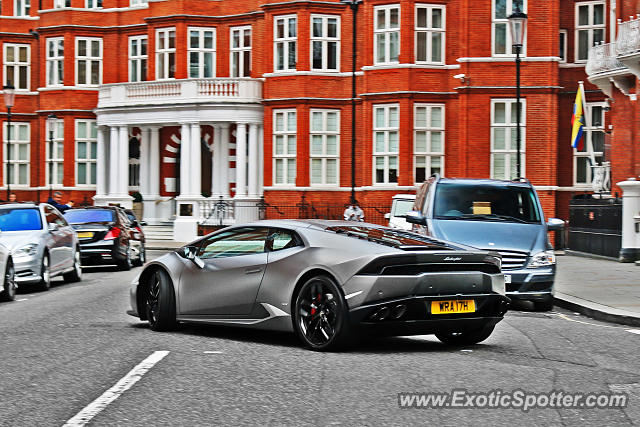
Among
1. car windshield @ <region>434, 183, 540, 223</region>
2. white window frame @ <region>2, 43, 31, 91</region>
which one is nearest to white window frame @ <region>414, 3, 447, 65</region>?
white window frame @ <region>2, 43, 31, 91</region>

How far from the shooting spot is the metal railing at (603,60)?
3175 cm

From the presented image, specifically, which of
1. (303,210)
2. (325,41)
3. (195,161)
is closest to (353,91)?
(325,41)

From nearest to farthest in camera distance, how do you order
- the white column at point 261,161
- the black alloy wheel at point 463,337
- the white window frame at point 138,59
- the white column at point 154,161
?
the black alloy wheel at point 463,337 → the white column at point 261,161 → the white column at point 154,161 → the white window frame at point 138,59

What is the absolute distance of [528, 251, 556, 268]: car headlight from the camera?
15.3 m

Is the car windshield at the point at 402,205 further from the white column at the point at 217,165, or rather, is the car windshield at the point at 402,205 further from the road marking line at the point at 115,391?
the road marking line at the point at 115,391

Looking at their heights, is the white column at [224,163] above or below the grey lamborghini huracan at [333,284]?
above

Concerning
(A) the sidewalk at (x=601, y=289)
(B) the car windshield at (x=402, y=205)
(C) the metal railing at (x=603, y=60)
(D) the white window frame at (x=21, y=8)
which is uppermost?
(D) the white window frame at (x=21, y=8)

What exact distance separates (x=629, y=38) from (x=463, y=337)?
20.7 meters

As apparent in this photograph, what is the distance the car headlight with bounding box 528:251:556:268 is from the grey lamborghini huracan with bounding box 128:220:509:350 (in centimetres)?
495

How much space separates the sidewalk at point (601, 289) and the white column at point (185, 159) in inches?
763

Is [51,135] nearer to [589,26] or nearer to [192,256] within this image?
[589,26]

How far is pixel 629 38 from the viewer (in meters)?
29.0

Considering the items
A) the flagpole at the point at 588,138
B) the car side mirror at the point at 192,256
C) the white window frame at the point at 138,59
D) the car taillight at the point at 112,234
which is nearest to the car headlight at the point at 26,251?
the car taillight at the point at 112,234

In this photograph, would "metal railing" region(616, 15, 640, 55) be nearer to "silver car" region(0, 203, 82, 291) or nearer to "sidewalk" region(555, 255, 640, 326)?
"sidewalk" region(555, 255, 640, 326)
